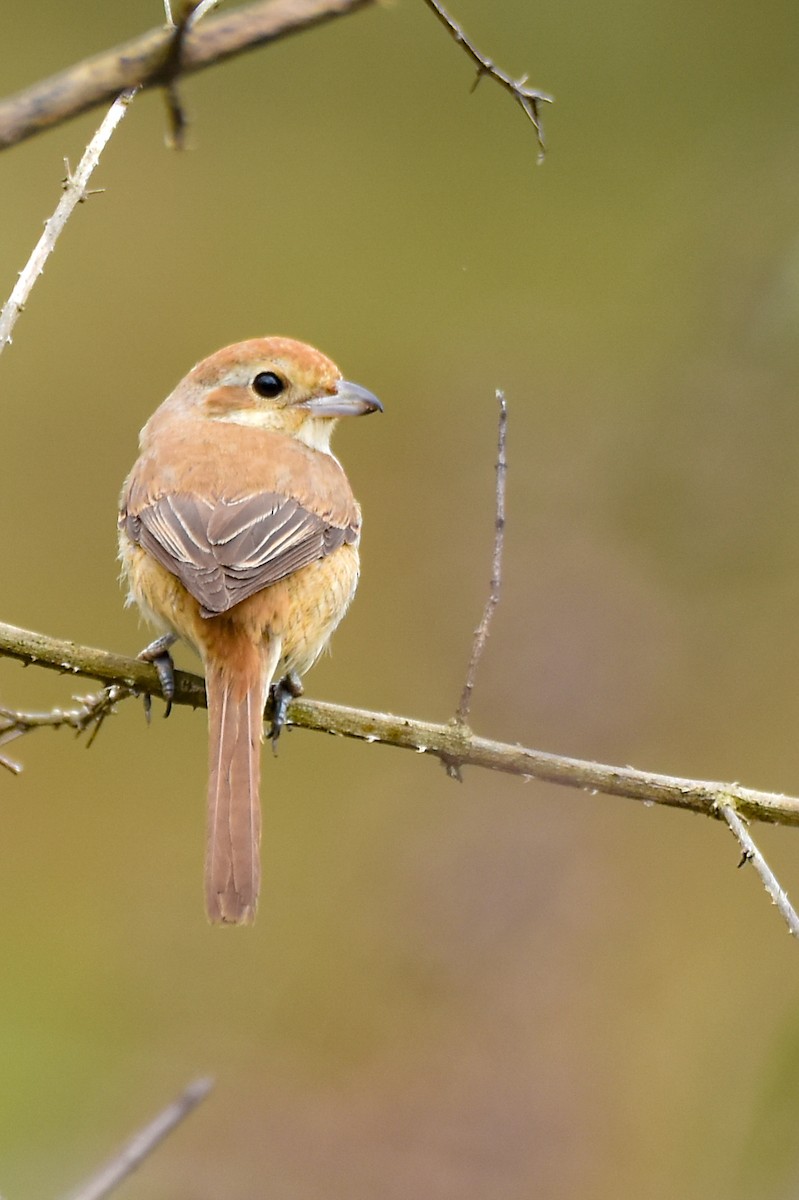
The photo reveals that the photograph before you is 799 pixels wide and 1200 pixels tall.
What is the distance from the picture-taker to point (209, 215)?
285 inches

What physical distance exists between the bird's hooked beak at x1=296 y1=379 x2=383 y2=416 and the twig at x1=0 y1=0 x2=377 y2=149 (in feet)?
10.5

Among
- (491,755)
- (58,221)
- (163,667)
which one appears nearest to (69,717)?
(163,667)

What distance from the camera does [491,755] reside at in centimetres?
288

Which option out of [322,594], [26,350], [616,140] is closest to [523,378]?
[616,140]

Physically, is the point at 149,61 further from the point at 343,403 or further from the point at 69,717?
the point at 343,403

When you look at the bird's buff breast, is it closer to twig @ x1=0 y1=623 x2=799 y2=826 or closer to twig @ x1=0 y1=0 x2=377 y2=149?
twig @ x1=0 y1=623 x2=799 y2=826

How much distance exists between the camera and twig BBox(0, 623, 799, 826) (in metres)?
2.82

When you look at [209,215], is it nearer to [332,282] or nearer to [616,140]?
[332,282]

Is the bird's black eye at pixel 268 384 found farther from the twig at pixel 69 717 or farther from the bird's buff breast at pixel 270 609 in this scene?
the twig at pixel 69 717

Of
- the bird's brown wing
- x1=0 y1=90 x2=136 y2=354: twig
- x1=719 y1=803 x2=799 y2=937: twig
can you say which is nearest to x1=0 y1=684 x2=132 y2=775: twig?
the bird's brown wing

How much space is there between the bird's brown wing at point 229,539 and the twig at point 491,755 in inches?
12.2

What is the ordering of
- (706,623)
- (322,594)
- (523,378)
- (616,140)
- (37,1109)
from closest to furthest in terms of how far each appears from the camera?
1. (322,594)
2. (37,1109)
3. (706,623)
4. (523,378)
5. (616,140)

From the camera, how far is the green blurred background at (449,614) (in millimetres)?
4859

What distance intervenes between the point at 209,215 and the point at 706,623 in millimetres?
3376
